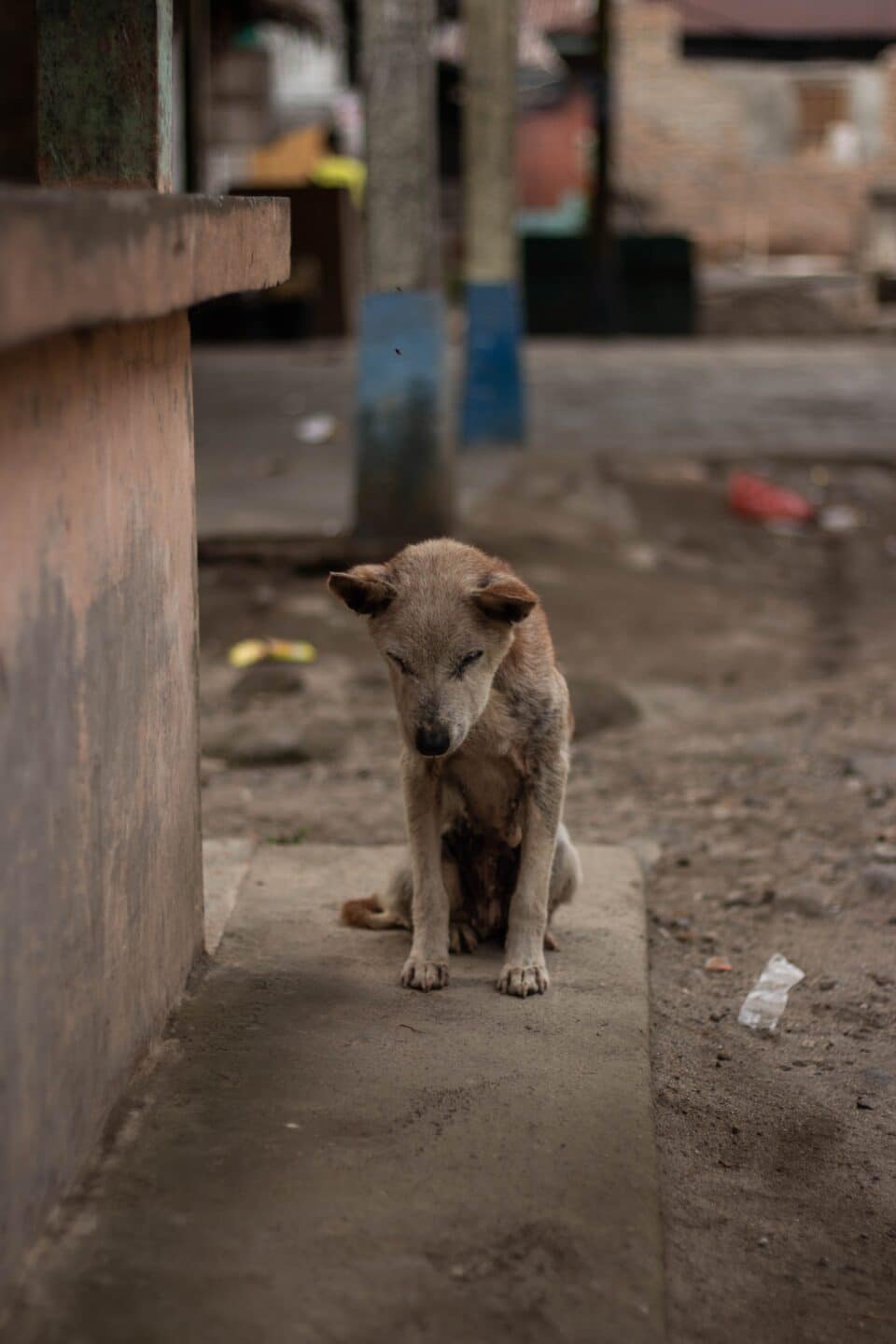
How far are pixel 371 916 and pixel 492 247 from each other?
849 cm

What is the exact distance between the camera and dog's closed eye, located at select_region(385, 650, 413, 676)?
353 centimetres

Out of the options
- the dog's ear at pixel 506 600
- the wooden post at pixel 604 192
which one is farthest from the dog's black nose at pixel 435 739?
the wooden post at pixel 604 192

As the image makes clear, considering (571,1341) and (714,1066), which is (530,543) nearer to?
(714,1066)

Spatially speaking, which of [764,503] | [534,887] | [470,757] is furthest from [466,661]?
[764,503]

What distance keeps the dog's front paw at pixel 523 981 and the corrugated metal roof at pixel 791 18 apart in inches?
674

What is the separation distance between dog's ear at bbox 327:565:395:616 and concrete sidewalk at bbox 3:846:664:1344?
2.82 feet

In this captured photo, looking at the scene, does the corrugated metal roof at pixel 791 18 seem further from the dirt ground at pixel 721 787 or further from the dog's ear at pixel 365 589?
the dog's ear at pixel 365 589

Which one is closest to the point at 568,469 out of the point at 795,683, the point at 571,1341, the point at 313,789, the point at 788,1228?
the point at 795,683

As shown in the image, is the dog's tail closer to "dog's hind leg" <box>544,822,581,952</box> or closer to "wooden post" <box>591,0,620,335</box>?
"dog's hind leg" <box>544,822,581,952</box>

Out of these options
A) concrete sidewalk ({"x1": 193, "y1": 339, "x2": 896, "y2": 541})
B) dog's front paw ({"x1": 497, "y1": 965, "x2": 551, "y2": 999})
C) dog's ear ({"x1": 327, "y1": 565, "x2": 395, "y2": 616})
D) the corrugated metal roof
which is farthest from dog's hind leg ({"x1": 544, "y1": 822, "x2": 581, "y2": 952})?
the corrugated metal roof

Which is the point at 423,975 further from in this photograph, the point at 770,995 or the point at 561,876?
the point at 770,995

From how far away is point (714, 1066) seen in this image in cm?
383

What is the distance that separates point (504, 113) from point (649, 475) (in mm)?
2863

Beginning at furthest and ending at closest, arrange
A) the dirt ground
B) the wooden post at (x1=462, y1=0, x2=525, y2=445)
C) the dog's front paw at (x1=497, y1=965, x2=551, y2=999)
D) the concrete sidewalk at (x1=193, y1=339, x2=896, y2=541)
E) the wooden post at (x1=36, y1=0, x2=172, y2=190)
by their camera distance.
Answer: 1. the wooden post at (x1=462, y1=0, x2=525, y2=445)
2. the concrete sidewalk at (x1=193, y1=339, x2=896, y2=541)
3. the dog's front paw at (x1=497, y1=965, x2=551, y2=999)
4. the wooden post at (x1=36, y1=0, x2=172, y2=190)
5. the dirt ground
